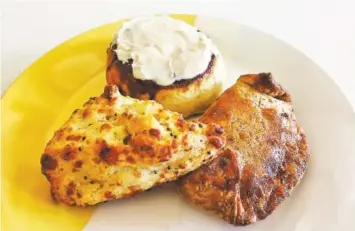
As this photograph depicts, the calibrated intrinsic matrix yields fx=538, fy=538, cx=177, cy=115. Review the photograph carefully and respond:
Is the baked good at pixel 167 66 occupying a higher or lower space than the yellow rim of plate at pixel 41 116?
higher

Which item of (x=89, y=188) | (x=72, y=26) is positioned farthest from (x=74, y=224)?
(x=72, y=26)

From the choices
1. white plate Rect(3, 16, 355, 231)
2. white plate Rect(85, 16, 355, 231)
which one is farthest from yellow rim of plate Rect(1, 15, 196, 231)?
white plate Rect(85, 16, 355, 231)

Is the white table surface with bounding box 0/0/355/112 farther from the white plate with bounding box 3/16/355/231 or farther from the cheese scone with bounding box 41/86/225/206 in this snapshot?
the cheese scone with bounding box 41/86/225/206

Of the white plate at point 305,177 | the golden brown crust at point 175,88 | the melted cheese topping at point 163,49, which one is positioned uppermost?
the melted cheese topping at point 163,49

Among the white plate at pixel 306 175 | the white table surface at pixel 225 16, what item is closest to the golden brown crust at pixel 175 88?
the white plate at pixel 306 175

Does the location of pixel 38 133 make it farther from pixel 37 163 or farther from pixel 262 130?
pixel 262 130

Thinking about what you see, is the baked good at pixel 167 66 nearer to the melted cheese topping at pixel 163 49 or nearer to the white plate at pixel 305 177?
the melted cheese topping at pixel 163 49

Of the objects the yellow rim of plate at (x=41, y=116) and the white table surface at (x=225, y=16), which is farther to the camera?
the white table surface at (x=225, y=16)
